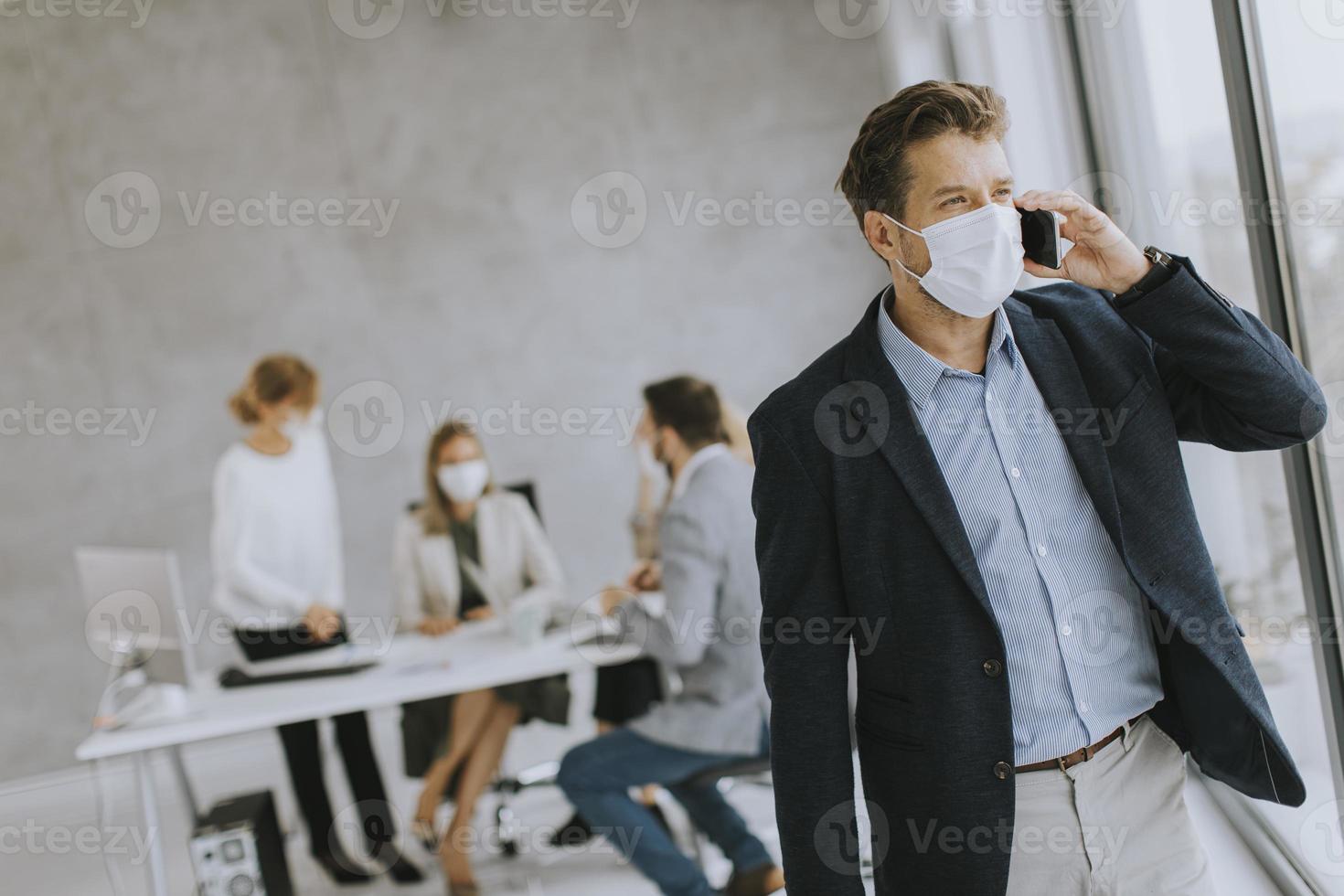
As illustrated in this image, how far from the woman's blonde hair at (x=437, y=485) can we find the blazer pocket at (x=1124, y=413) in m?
2.83

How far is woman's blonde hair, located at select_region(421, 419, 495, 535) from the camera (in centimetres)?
397

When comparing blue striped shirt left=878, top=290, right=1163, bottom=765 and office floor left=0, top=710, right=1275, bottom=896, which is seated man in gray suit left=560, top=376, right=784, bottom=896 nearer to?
office floor left=0, top=710, right=1275, bottom=896

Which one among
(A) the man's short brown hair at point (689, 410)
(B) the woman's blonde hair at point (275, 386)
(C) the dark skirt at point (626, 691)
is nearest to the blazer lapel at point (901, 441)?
(A) the man's short brown hair at point (689, 410)

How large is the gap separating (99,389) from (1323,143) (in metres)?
5.25

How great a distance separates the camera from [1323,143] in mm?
1870

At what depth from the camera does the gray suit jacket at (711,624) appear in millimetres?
2756

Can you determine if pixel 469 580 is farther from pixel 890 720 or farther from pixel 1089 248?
pixel 1089 248

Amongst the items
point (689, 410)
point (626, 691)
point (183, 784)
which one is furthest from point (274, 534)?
point (689, 410)

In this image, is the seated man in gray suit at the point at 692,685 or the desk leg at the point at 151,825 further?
the desk leg at the point at 151,825

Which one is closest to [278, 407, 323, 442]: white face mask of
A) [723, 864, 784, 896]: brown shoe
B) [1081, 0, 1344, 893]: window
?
[723, 864, 784, 896]: brown shoe

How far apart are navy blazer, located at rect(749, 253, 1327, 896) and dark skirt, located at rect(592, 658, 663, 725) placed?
90.0 inches

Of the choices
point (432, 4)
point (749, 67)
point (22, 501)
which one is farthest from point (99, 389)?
Result: point (749, 67)

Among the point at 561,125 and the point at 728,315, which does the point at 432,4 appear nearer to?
the point at 561,125

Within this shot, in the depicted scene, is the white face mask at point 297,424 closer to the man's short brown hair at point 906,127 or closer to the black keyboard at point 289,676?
the black keyboard at point 289,676
